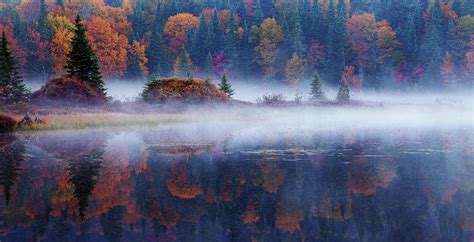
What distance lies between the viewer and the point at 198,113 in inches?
1795

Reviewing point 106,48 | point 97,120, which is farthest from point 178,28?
point 97,120

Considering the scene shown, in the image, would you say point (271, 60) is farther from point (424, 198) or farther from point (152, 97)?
point (424, 198)

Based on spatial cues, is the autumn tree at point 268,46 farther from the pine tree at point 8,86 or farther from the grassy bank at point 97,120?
the pine tree at point 8,86

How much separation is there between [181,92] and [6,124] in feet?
→ 57.4

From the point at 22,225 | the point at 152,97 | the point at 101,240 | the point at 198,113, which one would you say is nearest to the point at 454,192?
the point at 101,240

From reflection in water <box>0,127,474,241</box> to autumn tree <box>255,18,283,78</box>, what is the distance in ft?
272

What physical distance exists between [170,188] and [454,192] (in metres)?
7.25

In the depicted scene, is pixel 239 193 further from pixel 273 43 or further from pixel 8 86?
pixel 273 43

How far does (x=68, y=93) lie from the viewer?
42.6 meters

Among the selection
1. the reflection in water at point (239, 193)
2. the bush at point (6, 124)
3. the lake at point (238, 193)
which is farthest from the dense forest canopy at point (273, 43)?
the reflection in water at point (239, 193)

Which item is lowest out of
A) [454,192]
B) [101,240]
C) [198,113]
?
[101,240]

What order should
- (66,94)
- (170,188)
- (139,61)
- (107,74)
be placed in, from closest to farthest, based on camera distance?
1. (170,188)
2. (66,94)
3. (107,74)
4. (139,61)

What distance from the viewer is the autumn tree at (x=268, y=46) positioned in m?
106

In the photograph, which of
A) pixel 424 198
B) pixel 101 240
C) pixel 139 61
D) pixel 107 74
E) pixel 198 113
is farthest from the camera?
pixel 139 61
